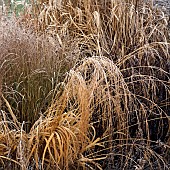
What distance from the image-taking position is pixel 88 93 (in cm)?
294

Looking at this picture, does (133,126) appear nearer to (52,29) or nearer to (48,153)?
(48,153)

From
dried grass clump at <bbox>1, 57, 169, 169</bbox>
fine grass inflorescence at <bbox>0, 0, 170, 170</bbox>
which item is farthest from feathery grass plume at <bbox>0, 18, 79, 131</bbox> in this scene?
dried grass clump at <bbox>1, 57, 169, 169</bbox>

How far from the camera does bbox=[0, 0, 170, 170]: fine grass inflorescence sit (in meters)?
2.96

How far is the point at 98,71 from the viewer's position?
3.04 metres

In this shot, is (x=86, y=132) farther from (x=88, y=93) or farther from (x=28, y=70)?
(x=28, y=70)

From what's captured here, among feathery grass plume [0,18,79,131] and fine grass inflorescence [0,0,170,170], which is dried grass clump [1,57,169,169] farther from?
feathery grass plume [0,18,79,131]

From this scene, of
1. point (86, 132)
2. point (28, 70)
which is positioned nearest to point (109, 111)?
point (86, 132)

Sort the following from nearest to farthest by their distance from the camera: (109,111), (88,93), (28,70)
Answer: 1. (88,93)
2. (109,111)
3. (28,70)

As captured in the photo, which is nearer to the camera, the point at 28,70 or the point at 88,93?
the point at 88,93

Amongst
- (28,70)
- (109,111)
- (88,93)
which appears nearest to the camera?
(88,93)

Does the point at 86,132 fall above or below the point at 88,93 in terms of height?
below

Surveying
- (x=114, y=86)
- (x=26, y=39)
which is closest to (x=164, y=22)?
(x=114, y=86)

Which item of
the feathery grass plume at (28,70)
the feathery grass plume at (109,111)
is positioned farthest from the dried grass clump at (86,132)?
the feathery grass plume at (28,70)

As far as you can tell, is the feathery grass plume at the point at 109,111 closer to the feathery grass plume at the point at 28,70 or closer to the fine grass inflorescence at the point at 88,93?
the fine grass inflorescence at the point at 88,93
